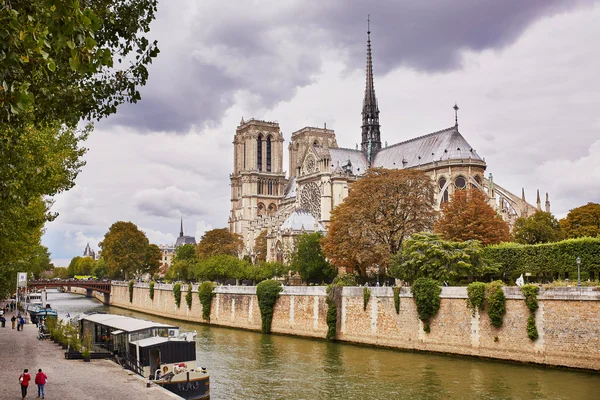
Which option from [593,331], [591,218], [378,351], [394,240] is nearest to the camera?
[593,331]

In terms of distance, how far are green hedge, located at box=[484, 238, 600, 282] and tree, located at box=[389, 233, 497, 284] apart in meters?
1.00

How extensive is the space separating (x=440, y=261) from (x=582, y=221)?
34767 mm

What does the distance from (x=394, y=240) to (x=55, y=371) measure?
102 ft

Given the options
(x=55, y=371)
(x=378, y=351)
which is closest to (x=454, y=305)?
(x=378, y=351)

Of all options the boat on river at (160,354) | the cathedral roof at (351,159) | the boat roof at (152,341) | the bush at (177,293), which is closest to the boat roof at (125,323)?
the boat on river at (160,354)

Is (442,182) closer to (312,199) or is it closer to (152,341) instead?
(312,199)

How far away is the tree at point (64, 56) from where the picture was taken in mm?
7566

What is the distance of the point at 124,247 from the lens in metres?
96.3

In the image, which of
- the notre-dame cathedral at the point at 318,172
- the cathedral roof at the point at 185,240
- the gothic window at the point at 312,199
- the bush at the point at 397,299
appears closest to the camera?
the bush at the point at 397,299

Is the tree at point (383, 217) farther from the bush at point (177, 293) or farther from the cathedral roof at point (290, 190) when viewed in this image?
the cathedral roof at point (290, 190)

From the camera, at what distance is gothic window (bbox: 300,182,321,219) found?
98688mm

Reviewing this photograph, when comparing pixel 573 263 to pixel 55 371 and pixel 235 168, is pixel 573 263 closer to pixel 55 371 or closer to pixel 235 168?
pixel 55 371

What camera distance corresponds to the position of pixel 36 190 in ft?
76.2

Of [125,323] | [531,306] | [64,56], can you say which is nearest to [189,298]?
[125,323]
